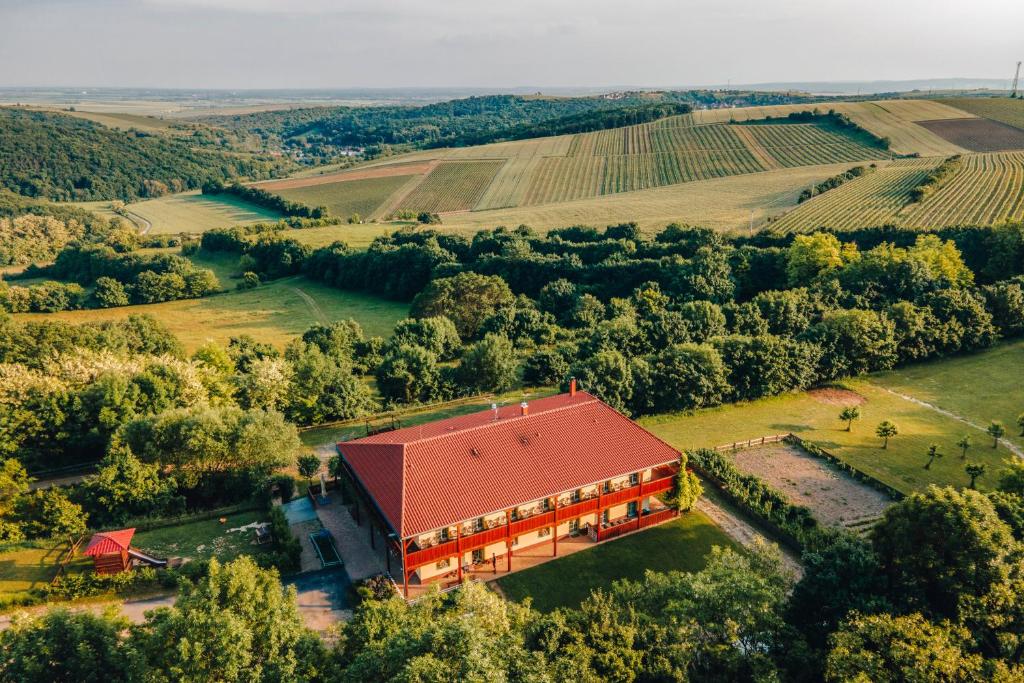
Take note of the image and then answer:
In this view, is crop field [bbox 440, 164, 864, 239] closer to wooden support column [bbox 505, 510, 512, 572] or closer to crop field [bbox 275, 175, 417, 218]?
crop field [bbox 275, 175, 417, 218]

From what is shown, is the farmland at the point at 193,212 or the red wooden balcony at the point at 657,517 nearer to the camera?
the red wooden balcony at the point at 657,517

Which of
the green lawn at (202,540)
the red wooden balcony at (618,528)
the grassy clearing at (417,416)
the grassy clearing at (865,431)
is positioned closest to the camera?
the green lawn at (202,540)

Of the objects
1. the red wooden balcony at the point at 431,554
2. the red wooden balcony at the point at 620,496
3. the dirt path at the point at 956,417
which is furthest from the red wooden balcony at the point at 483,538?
the dirt path at the point at 956,417

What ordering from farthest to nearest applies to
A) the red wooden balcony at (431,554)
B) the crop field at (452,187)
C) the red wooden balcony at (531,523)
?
the crop field at (452,187), the red wooden balcony at (531,523), the red wooden balcony at (431,554)

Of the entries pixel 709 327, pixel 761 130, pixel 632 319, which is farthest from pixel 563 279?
pixel 761 130

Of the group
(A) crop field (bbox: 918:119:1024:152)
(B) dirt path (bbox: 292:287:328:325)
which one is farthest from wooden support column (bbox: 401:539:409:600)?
(A) crop field (bbox: 918:119:1024:152)

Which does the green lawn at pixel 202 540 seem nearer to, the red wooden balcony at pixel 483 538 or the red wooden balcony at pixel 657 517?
the red wooden balcony at pixel 483 538

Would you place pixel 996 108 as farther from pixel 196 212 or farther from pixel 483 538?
pixel 196 212
